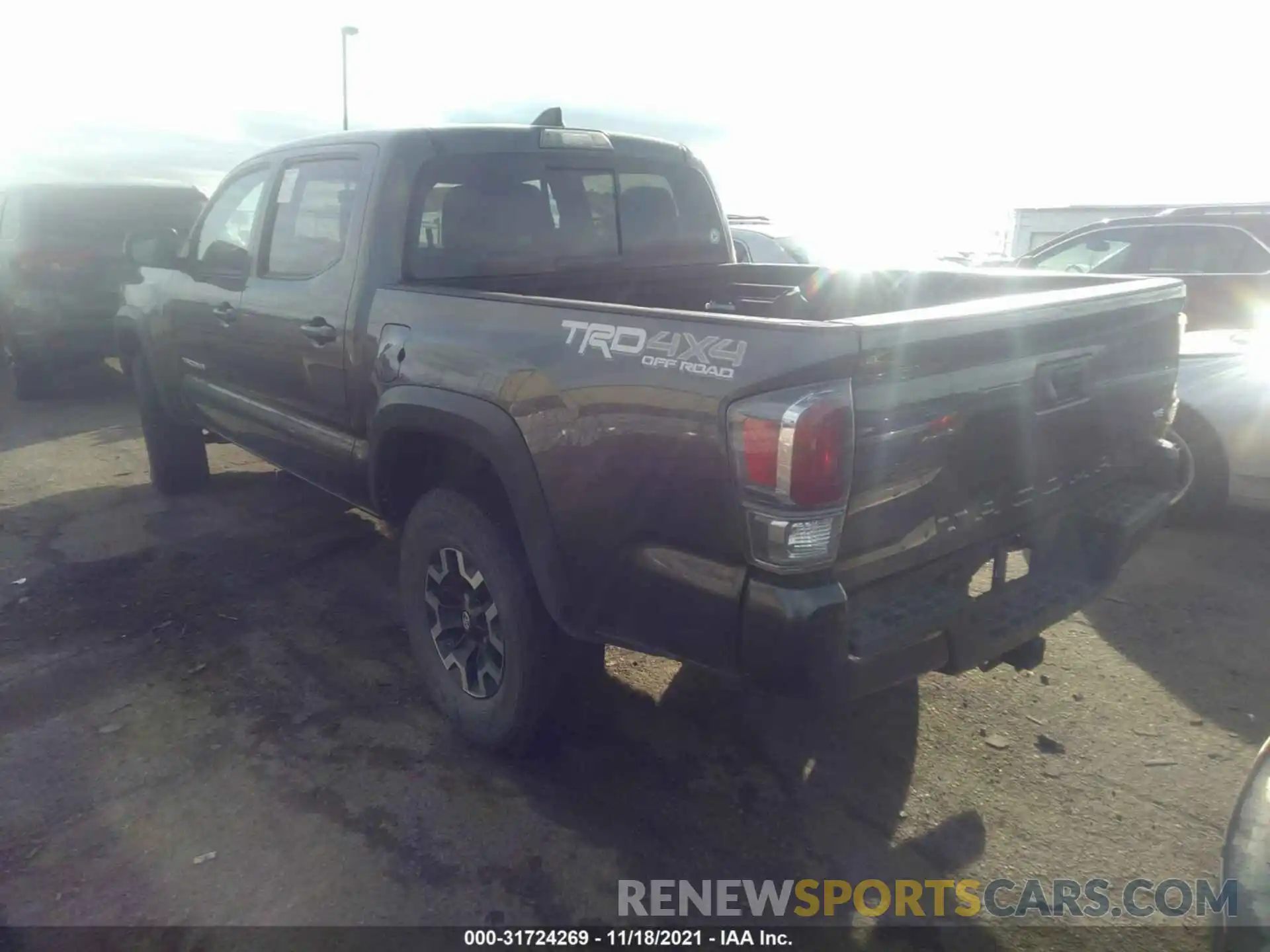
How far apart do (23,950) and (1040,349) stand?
316 centimetres

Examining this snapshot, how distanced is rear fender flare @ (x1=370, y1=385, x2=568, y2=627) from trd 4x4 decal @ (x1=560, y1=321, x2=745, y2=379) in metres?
0.37

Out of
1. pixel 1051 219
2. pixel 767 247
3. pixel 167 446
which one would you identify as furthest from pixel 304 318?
pixel 1051 219

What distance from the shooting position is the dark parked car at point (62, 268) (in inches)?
324

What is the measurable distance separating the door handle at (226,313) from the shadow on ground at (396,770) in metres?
1.35

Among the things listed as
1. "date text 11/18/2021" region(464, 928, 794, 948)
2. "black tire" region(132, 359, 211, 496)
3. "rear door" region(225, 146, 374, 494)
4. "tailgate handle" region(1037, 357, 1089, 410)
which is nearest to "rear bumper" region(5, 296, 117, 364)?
"black tire" region(132, 359, 211, 496)

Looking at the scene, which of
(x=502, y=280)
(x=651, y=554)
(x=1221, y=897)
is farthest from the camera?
(x=502, y=280)

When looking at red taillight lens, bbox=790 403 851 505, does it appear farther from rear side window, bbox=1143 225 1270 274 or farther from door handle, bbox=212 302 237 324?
rear side window, bbox=1143 225 1270 274

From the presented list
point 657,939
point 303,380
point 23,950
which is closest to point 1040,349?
point 657,939

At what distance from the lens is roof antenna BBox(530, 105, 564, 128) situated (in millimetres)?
3967

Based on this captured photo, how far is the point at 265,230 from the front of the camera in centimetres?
422

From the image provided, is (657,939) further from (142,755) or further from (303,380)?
(303,380)

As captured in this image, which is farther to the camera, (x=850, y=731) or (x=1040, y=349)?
(x=850, y=731)

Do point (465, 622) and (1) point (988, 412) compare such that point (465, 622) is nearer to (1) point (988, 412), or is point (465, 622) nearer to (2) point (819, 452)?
(2) point (819, 452)

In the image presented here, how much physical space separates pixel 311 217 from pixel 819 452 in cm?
281
